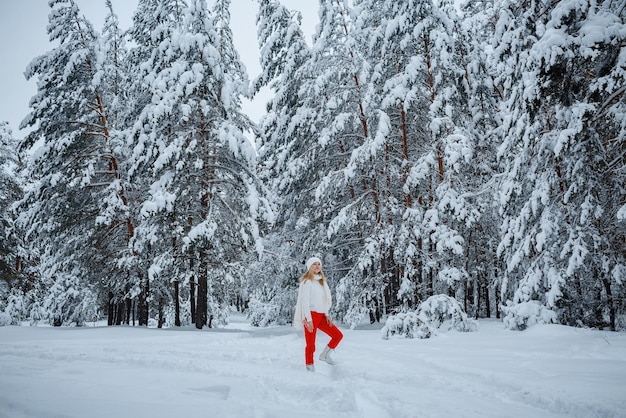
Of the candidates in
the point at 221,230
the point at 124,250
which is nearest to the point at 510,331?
the point at 221,230

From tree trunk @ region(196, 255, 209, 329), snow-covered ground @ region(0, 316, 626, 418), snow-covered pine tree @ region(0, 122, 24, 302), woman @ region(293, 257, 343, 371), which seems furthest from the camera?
snow-covered pine tree @ region(0, 122, 24, 302)

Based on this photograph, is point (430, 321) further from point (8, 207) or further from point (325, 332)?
point (8, 207)

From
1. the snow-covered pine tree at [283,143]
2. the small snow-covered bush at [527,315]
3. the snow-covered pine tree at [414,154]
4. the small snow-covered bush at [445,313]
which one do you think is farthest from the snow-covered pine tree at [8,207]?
the small snow-covered bush at [527,315]

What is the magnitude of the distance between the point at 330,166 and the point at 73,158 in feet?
30.9

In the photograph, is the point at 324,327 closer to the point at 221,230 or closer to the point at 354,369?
the point at 354,369

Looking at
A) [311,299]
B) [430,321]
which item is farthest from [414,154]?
[311,299]

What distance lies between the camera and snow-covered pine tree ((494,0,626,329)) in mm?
7625

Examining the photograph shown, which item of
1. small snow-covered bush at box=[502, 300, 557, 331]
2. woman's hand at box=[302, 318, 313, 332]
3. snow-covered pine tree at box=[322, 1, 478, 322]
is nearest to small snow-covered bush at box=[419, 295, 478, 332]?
snow-covered pine tree at box=[322, 1, 478, 322]

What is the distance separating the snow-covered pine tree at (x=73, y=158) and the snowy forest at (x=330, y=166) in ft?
0.26

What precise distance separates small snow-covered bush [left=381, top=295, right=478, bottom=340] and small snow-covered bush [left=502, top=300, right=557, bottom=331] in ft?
3.15

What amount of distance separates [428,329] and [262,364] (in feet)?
Result: 15.9

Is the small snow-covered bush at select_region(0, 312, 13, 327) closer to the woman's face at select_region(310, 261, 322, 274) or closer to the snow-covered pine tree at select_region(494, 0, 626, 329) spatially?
the woman's face at select_region(310, 261, 322, 274)

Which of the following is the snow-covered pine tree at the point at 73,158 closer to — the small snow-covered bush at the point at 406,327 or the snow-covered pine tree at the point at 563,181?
the small snow-covered bush at the point at 406,327

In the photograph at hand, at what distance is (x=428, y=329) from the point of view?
373 inches
